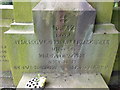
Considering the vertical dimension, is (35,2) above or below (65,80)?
above

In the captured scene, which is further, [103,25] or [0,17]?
[0,17]

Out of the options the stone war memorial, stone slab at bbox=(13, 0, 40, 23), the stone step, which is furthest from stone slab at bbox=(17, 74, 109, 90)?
the stone step

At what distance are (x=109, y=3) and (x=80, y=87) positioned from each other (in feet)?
3.87

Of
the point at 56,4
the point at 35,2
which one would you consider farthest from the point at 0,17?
the point at 56,4

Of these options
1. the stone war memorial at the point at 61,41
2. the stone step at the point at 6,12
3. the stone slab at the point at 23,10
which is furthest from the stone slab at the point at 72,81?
the stone step at the point at 6,12

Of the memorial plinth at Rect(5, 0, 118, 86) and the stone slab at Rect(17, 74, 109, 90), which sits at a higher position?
the memorial plinth at Rect(5, 0, 118, 86)

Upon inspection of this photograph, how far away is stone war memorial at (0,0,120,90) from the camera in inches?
70.4

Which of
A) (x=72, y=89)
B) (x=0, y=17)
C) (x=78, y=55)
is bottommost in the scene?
(x=72, y=89)

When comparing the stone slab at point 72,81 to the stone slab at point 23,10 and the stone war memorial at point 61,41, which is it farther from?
the stone slab at point 23,10

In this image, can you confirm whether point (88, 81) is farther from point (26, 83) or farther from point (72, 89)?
point (26, 83)

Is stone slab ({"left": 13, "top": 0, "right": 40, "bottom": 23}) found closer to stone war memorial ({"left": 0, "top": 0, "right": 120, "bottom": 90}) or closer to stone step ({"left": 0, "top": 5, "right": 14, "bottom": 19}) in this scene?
stone war memorial ({"left": 0, "top": 0, "right": 120, "bottom": 90})

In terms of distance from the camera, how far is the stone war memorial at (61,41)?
179cm

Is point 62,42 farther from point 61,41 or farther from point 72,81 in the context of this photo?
point 72,81

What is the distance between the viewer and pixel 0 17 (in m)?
2.17
